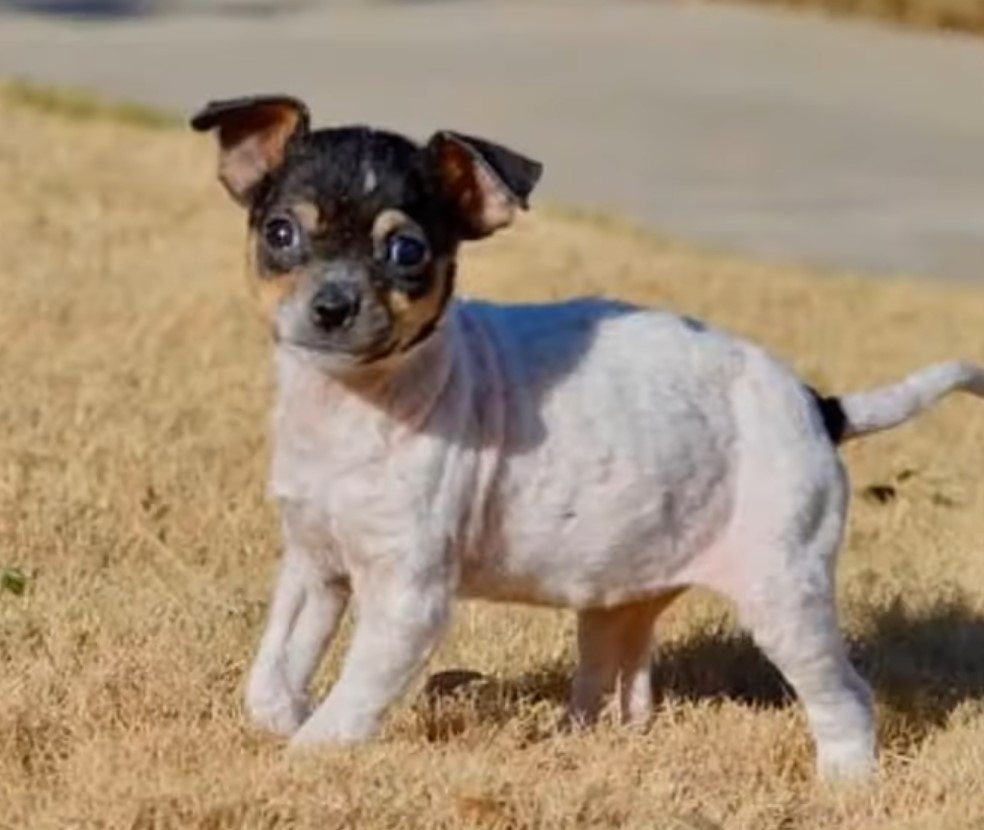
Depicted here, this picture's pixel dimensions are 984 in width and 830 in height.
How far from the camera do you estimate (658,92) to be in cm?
1934

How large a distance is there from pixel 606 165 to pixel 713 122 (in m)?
1.72

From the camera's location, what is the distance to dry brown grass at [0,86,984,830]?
18.6ft

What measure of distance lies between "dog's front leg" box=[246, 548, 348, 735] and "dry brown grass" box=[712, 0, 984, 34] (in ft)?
59.0

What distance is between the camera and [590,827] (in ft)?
18.5

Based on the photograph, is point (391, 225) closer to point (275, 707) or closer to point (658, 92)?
point (275, 707)

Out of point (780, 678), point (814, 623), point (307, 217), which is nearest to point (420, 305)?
point (307, 217)

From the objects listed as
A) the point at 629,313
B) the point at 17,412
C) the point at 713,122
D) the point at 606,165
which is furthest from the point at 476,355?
the point at 713,122

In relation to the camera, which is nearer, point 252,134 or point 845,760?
point 252,134

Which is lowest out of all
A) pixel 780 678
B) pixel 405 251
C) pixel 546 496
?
pixel 780 678

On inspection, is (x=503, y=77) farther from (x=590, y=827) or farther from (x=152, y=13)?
(x=590, y=827)

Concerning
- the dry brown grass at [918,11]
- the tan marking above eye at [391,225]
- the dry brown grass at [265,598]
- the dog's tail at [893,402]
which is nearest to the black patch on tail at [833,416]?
the dog's tail at [893,402]

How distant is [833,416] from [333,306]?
1199 millimetres

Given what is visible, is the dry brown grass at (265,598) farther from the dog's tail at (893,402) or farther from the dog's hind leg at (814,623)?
the dog's tail at (893,402)

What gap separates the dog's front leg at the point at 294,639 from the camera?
19.8 ft
